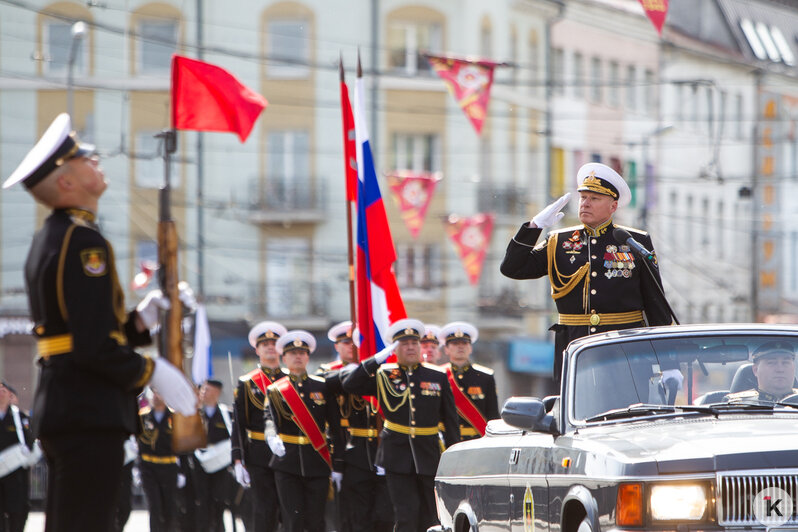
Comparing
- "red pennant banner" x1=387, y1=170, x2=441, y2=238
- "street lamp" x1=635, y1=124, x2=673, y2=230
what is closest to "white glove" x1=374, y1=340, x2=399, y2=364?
"street lamp" x1=635, y1=124, x2=673, y2=230

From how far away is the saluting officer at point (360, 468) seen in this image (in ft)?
51.5

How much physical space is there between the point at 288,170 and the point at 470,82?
1799 centimetres

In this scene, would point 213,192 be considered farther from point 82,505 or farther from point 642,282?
point 82,505

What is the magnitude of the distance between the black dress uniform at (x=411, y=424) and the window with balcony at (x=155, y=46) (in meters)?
33.3

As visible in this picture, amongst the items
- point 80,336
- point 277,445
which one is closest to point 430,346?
point 277,445

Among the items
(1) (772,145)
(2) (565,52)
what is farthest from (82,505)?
(1) (772,145)

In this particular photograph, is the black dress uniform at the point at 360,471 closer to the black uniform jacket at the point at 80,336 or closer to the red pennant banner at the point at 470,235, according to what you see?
the black uniform jacket at the point at 80,336

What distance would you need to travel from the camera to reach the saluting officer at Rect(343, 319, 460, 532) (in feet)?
47.0

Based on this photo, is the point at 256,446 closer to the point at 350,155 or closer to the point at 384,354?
the point at 384,354

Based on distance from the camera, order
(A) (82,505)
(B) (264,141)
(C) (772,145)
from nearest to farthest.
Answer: (A) (82,505)
(B) (264,141)
(C) (772,145)

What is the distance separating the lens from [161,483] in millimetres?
21234

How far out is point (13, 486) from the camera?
64.1 ft

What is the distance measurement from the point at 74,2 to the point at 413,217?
10.6 metres

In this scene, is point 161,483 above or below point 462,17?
below
